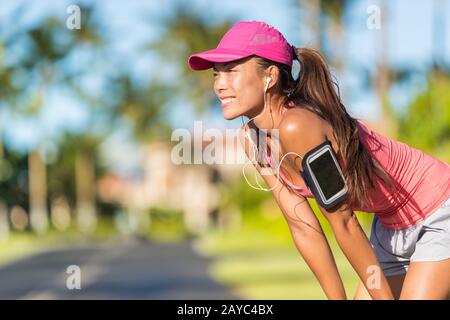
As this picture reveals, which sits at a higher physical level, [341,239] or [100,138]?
[100,138]

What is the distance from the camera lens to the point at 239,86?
11.5 feet

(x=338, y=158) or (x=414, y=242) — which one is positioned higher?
(x=338, y=158)

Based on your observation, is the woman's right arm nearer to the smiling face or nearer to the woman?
the woman

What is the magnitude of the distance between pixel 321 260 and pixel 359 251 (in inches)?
8.8

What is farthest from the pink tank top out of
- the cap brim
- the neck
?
the cap brim

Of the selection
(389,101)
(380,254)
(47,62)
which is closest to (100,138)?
(47,62)

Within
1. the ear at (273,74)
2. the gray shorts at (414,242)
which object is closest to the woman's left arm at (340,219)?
the ear at (273,74)

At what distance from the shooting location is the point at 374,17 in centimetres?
986

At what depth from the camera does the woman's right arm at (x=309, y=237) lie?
3.57m

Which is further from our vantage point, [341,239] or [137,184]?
[137,184]

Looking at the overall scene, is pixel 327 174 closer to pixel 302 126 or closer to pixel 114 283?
pixel 302 126

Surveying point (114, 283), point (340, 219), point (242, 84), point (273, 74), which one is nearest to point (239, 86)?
point (242, 84)

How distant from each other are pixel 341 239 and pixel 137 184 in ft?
413
